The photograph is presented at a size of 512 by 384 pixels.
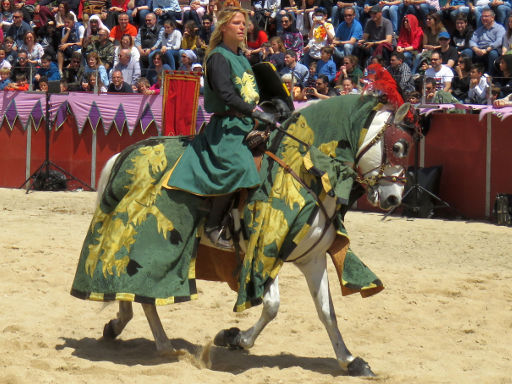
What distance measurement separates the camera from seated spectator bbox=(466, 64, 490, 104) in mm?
12727

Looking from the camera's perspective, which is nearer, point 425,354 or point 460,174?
point 425,354

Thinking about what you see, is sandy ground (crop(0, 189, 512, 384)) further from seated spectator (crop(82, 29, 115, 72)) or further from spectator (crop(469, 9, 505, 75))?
seated spectator (crop(82, 29, 115, 72))

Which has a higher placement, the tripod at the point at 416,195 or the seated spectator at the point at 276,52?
the seated spectator at the point at 276,52

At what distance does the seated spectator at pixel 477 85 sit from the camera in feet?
41.8

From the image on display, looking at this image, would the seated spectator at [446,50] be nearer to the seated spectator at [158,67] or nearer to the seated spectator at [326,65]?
the seated spectator at [326,65]

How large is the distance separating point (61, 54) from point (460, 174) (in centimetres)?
887

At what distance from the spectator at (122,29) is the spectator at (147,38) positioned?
260 mm

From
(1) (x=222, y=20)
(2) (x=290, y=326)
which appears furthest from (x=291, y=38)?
(1) (x=222, y=20)

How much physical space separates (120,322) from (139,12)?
12645 mm

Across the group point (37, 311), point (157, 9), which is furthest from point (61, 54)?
point (37, 311)

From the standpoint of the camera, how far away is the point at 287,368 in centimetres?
604

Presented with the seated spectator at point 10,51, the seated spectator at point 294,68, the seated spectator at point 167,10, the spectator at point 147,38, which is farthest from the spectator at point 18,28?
the seated spectator at point 294,68

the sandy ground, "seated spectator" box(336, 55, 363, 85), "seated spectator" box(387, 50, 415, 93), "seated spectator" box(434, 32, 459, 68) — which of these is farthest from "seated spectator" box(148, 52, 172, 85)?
the sandy ground

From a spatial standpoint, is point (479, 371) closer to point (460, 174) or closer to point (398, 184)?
point (398, 184)
